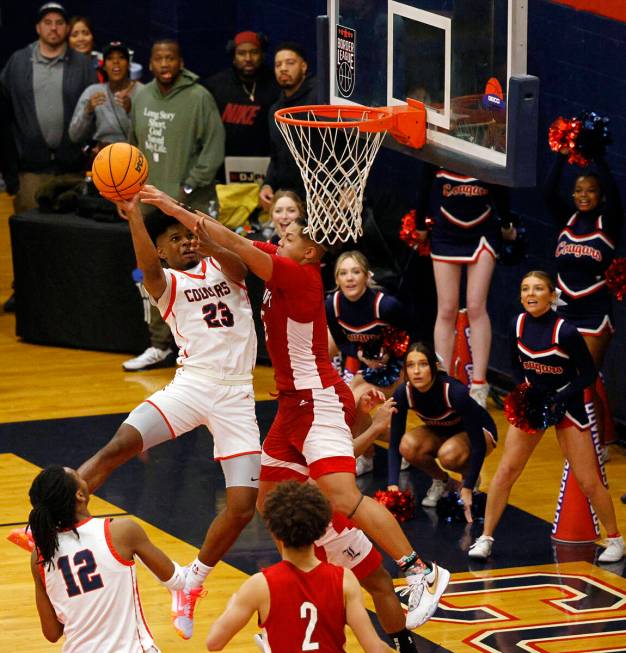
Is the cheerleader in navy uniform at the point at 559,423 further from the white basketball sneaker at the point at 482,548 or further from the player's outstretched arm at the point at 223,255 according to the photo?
the player's outstretched arm at the point at 223,255

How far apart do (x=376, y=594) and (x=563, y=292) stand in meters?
4.02

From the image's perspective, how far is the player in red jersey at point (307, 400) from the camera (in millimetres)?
7176

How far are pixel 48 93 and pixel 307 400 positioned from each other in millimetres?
7463

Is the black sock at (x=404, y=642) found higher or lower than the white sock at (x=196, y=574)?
lower

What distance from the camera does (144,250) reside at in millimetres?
7250

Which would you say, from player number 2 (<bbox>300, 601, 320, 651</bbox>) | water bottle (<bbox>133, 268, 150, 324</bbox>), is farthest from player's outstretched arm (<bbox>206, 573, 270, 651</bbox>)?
water bottle (<bbox>133, 268, 150, 324</bbox>)

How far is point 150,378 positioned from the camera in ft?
41.0

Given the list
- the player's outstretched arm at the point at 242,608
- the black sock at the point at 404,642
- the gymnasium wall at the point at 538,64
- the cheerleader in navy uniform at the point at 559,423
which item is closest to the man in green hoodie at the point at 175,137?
the gymnasium wall at the point at 538,64

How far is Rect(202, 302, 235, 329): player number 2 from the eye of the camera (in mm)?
7582

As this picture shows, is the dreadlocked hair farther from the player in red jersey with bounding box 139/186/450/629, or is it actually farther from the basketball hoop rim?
the basketball hoop rim

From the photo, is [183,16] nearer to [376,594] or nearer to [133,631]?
[376,594]

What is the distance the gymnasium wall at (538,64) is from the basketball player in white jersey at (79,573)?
600 cm

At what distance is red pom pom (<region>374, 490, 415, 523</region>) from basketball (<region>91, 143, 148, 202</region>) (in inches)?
107

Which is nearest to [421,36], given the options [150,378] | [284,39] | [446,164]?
[446,164]
